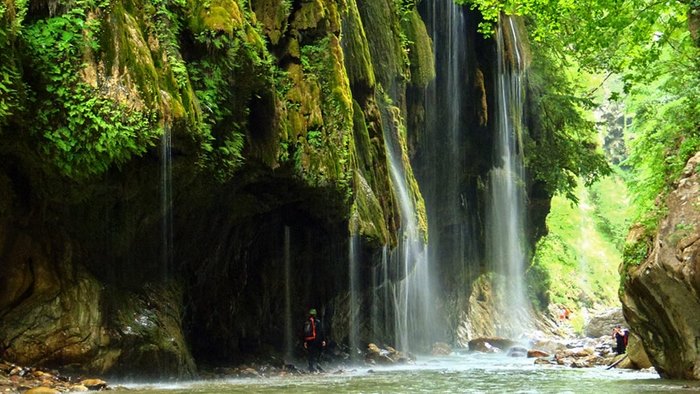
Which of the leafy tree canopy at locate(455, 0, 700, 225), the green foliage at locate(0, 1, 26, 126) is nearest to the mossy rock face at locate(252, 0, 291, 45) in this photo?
the leafy tree canopy at locate(455, 0, 700, 225)

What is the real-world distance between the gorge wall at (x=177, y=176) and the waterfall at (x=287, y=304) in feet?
0.42

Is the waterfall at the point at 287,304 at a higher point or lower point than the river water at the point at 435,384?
higher

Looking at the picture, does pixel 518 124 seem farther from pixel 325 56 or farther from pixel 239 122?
pixel 239 122

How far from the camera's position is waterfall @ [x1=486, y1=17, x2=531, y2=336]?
28156 millimetres

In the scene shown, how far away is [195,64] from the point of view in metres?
12.7

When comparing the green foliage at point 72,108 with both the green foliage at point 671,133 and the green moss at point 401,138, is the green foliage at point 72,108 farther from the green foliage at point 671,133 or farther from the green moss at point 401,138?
the green moss at point 401,138

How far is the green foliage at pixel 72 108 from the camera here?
1029 centimetres

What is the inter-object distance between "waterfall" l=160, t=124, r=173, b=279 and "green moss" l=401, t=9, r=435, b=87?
12.8m

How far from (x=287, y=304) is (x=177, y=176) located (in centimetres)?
723

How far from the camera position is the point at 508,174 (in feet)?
101

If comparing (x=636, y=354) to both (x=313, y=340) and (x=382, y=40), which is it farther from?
(x=382, y=40)

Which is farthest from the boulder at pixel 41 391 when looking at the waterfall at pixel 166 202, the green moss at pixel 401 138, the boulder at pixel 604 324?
the boulder at pixel 604 324

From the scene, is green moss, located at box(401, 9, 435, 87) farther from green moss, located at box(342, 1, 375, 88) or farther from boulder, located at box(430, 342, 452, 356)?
boulder, located at box(430, 342, 452, 356)

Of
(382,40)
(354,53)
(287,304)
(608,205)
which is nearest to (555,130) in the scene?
(382,40)
